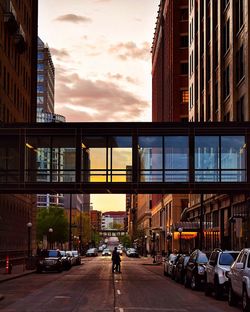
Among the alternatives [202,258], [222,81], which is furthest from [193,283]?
[222,81]

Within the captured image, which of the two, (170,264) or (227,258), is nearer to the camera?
(227,258)

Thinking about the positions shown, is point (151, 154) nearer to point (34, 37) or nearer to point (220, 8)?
point (220, 8)

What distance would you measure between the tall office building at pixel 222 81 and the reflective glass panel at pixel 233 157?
2722 millimetres

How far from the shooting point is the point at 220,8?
5769 cm

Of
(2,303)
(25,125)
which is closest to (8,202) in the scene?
(25,125)

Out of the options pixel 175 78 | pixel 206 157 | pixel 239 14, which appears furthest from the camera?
pixel 175 78

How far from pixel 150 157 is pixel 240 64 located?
10.4 m

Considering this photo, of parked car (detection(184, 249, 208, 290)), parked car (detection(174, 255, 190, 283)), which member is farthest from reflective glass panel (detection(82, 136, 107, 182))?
parked car (detection(184, 249, 208, 290))

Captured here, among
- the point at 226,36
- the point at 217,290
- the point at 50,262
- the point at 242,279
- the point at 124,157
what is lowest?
the point at 50,262

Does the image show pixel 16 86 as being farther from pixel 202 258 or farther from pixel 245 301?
pixel 245 301

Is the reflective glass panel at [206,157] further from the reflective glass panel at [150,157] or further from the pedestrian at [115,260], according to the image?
the pedestrian at [115,260]

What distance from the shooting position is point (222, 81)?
57.4m

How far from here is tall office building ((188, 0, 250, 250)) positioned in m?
48.9

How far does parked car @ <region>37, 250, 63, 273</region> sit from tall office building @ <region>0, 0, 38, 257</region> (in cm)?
607
